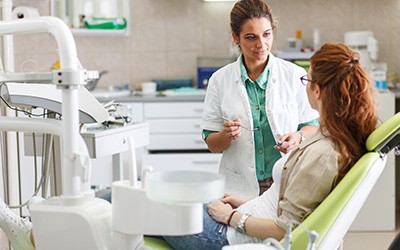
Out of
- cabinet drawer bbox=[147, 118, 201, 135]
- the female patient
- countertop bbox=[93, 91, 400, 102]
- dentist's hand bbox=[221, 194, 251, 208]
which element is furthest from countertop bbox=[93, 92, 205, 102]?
the female patient

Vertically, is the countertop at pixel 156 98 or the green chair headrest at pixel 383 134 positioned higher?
the green chair headrest at pixel 383 134

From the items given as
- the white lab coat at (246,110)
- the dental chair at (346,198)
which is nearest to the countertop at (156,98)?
the white lab coat at (246,110)

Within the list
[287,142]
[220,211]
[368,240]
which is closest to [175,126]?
[368,240]

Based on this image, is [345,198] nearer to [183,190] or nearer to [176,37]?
[183,190]

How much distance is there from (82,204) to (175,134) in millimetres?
2765

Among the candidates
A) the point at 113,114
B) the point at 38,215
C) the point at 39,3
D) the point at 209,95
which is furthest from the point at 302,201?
the point at 39,3

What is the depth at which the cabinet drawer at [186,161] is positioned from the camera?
4664 mm

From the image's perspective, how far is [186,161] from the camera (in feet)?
15.3

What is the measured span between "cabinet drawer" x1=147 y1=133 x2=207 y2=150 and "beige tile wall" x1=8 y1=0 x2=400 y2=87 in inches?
27.4

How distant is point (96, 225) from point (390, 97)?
2891 mm

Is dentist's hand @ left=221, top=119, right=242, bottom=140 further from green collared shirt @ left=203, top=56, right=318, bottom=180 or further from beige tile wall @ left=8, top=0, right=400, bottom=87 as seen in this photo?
beige tile wall @ left=8, top=0, right=400, bottom=87

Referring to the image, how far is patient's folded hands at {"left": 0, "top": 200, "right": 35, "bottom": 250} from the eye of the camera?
7.67 feet

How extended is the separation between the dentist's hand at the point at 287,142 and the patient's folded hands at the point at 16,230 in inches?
34.7

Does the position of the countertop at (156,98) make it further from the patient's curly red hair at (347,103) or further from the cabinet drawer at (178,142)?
the patient's curly red hair at (347,103)
